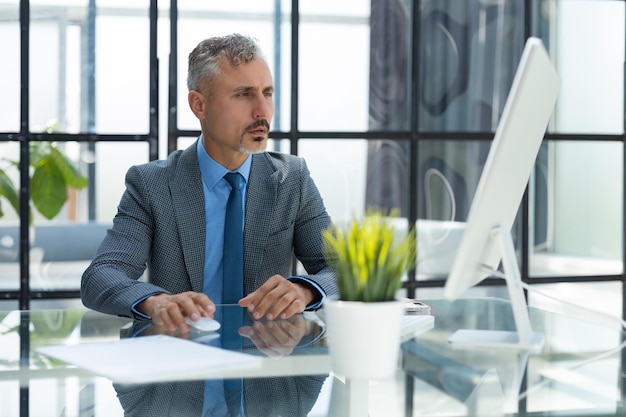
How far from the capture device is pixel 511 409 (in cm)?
116

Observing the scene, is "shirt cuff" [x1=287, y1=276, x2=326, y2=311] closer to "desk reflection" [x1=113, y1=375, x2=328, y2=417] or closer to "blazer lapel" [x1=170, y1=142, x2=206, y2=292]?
"blazer lapel" [x1=170, y1=142, x2=206, y2=292]

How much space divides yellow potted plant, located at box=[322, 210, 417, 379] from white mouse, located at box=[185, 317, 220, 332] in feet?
1.69

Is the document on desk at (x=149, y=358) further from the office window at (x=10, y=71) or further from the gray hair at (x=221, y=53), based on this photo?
the office window at (x=10, y=71)

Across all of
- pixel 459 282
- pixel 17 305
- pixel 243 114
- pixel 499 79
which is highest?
pixel 499 79

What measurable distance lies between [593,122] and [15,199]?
7.84 feet

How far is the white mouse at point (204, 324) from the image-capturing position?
5.57 feet

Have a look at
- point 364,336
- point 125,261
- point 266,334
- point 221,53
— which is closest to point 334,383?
point 364,336

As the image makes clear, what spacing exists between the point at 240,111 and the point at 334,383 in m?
1.38

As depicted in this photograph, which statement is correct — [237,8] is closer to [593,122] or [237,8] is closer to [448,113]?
[448,113]

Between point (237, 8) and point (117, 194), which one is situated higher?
point (237, 8)

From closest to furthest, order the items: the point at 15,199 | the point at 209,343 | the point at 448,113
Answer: the point at 209,343
the point at 15,199
the point at 448,113

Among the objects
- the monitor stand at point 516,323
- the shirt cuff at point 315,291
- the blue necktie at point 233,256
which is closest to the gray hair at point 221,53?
the blue necktie at point 233,256

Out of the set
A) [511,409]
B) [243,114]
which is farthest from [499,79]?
[511,409]

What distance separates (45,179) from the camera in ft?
10.5
